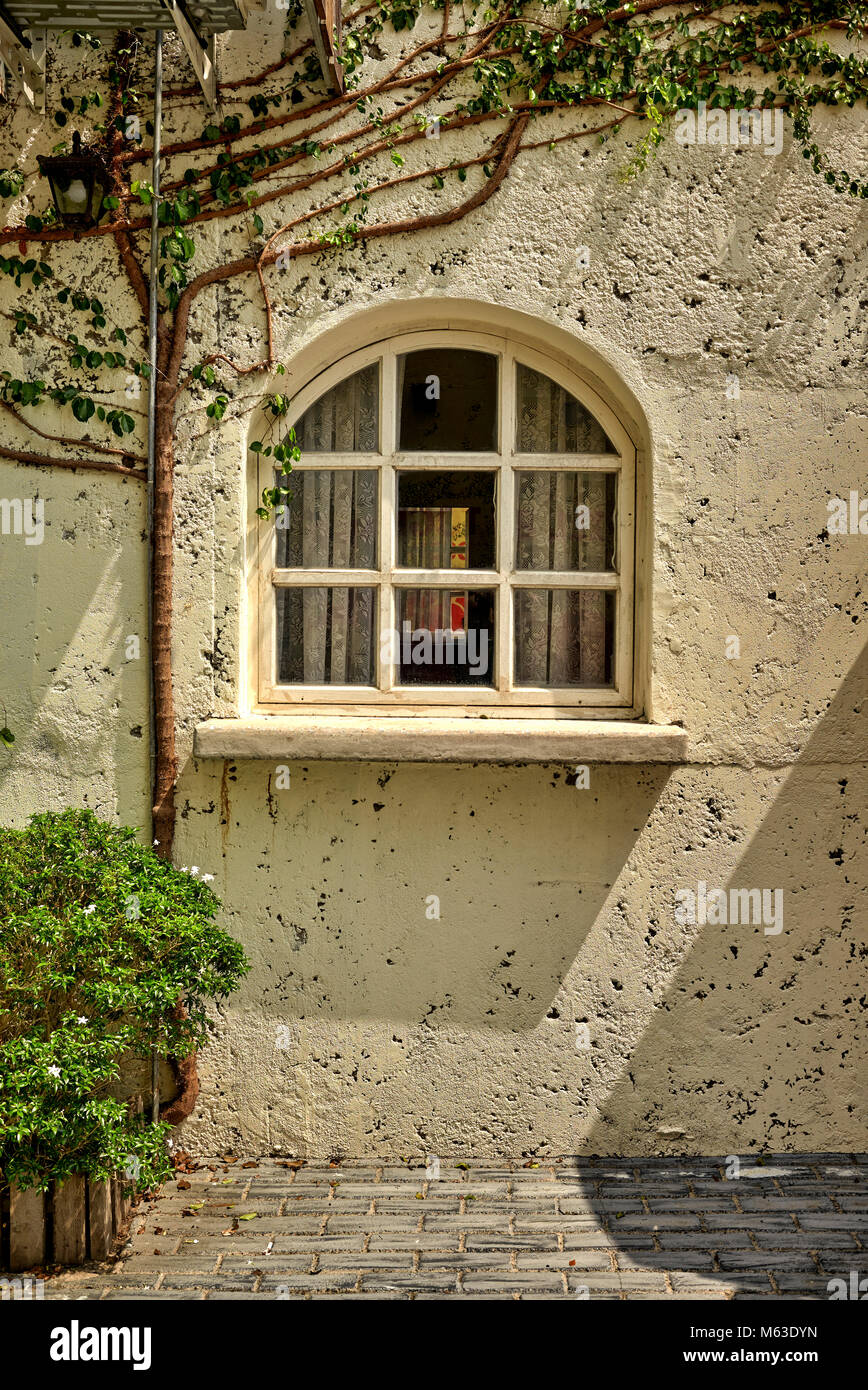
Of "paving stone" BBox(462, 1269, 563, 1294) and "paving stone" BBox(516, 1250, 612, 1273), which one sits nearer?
"paving stone" BBox(462, 1269, 563, 1294)

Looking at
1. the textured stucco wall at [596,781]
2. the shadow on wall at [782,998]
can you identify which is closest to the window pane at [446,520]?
the textured stucco wall at [596,781]

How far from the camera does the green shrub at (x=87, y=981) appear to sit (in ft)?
10.6

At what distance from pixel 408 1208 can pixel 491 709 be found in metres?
1.80

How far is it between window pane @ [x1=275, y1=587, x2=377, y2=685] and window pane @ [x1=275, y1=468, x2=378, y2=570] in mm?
122

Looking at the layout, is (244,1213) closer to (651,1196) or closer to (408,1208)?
(408,1208)

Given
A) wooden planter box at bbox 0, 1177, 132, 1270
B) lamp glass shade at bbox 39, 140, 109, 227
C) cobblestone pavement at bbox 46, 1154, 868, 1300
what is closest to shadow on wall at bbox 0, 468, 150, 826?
lamp glass shade at bbox 39, 140, 109, 227

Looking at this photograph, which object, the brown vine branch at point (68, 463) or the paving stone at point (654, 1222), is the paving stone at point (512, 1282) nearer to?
the paving stone at point (654, 1222)

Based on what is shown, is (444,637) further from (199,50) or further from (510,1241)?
(199,50)

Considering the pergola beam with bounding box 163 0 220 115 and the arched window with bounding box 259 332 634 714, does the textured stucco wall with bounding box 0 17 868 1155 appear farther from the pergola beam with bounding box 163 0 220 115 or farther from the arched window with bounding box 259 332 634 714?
the arched window with bounding box 259 332 634 714

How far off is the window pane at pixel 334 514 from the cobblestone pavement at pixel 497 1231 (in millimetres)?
2300

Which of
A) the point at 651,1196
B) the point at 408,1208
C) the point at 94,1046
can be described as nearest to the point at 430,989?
the point at 408,1208

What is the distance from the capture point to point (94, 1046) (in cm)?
328

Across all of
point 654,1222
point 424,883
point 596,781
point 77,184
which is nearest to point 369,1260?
point 654,1222

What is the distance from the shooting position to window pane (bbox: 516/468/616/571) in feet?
14.5
